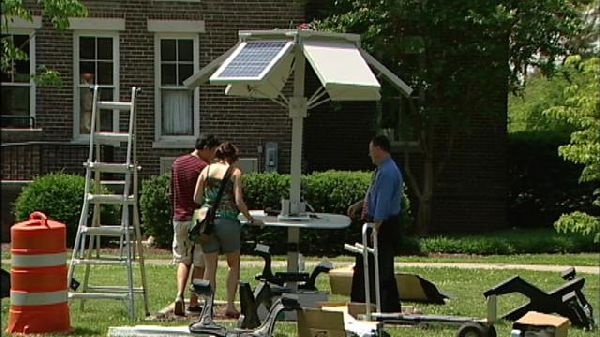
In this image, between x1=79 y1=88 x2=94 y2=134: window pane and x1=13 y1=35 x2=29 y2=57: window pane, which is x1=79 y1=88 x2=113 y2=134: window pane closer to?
x1=79 y1=88 x2=94 y2=134: window pane

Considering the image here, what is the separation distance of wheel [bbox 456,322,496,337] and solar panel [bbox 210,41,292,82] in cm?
271

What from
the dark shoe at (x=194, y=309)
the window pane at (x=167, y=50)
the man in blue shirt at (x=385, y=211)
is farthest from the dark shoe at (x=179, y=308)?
the window pane at (x=167, y=50)

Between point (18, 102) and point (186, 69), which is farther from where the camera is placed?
point (186, 69)

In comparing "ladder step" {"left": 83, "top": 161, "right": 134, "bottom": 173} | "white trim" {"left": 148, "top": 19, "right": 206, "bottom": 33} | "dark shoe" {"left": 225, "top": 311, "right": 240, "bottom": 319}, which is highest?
"white trim" {"left": 148, "top": 19, "right": 206, "bottom": 33}

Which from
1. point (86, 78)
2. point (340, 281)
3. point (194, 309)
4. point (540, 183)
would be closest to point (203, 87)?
point (86, 78)

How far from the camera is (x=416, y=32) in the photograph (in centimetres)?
1948

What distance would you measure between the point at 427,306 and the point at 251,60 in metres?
3.57

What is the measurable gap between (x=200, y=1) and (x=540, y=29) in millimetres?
6551

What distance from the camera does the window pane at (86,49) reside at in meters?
19.9

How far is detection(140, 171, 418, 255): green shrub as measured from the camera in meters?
17.5

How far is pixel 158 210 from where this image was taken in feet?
58.0

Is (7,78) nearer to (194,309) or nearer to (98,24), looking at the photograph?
(98,24)

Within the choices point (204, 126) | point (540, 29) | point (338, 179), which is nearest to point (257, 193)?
point (338, 179)

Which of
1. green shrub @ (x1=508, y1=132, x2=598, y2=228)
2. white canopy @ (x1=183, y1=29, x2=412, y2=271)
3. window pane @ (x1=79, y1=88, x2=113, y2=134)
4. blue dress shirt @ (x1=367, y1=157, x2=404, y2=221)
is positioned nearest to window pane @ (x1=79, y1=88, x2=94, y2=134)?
window pane @ (x1=79, y1=88, x2=113, y2=134)
